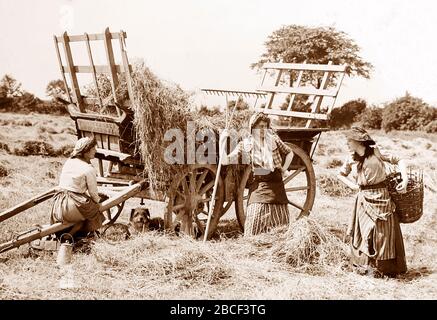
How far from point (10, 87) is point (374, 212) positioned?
7.76 m

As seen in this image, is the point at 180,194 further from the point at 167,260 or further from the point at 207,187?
the point at 167,260

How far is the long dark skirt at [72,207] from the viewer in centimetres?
554

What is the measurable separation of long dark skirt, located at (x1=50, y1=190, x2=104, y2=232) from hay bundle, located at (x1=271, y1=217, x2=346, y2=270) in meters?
2.12

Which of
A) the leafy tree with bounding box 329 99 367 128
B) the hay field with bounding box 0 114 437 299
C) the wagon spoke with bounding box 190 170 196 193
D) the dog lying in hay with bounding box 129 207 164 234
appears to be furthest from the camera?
the leafy tree with bounding box 329 99 367 128

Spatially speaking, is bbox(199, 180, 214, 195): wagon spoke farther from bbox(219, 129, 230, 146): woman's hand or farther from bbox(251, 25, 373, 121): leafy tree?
bbox(251, 25, 373, 121): leafy tree

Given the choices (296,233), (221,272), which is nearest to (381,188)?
(296,233)

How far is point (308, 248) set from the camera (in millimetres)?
5559

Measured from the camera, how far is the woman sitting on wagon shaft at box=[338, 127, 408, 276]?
523 centimetres

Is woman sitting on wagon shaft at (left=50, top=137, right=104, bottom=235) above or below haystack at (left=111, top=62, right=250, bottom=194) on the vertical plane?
below

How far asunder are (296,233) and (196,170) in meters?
1.65

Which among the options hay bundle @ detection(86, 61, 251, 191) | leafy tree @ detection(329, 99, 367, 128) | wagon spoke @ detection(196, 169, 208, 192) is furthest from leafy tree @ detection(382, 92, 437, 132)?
hay bundle @ detection(86, 61, 251, 191)

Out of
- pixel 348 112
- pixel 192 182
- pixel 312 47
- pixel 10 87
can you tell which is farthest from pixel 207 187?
pixel 348 112
